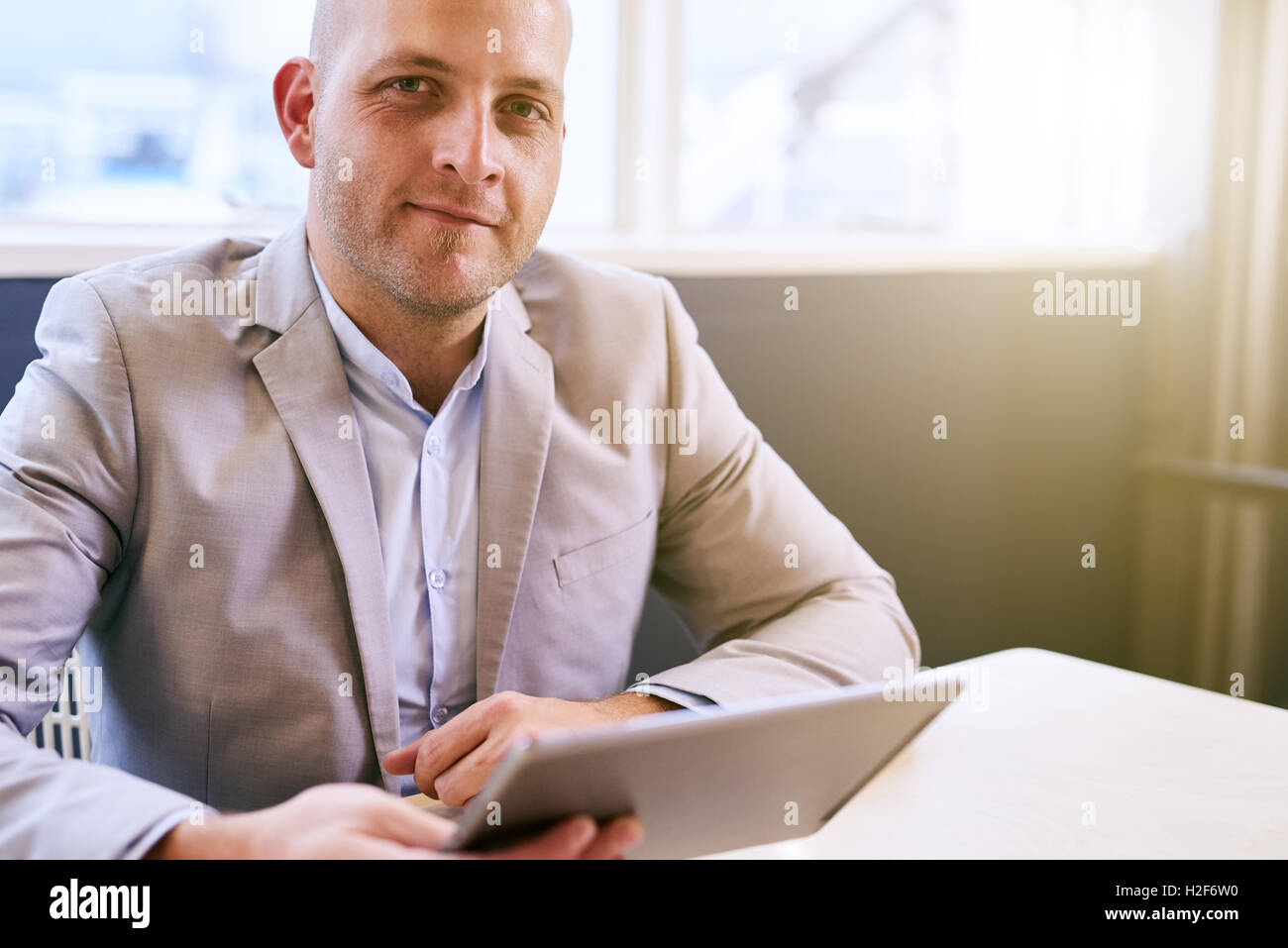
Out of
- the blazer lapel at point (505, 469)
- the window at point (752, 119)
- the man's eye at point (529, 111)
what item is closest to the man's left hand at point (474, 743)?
the blazer lapel at point (505, 469)

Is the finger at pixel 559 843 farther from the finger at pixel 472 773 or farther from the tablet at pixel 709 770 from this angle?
the finger at pixel 472 773

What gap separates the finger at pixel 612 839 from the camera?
80 cm

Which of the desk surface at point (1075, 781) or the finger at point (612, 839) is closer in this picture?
the finger at point (612, 839)

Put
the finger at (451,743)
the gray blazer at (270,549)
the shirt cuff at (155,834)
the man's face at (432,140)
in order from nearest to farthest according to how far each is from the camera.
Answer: the shirt cuff at (155,834)
the finger at (451,743)
the gray blazer at (270,549)
the man's face at (432,140)

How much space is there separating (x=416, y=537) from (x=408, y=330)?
24 cm

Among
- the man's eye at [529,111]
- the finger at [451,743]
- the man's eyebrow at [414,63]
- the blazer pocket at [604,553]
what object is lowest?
the finger at [451,743]

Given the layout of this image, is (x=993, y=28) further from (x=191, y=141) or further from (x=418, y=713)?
(x=418, y=713)

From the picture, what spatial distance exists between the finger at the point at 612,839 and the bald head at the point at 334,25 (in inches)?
36.3

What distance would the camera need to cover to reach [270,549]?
126cm

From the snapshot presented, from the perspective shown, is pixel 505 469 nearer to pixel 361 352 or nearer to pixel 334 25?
pixel 361 352

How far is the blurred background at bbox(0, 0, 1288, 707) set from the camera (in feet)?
7.66

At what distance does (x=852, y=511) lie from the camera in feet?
8.85

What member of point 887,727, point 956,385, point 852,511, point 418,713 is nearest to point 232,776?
point 418,713
